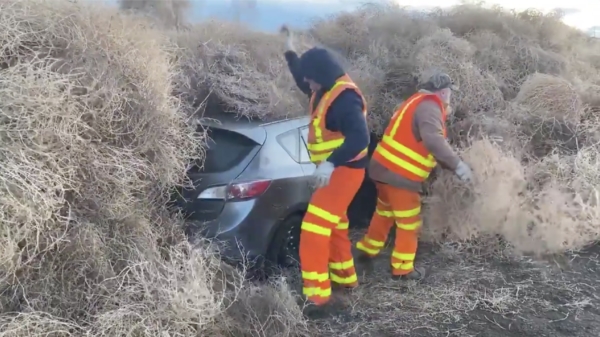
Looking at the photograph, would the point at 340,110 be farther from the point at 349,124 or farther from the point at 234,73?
the point at 234,73

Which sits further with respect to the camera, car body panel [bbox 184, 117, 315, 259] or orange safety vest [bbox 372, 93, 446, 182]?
orange safety vest [bbox 372, 93, 446, 182]

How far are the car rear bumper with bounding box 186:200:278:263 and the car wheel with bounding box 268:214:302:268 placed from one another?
0.60 feet

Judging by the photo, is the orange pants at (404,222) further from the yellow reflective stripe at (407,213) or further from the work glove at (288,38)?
the work glove at (288,38)

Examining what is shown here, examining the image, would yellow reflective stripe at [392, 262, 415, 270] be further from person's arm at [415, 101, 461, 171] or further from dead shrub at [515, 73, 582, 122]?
dead shrub at [515, 73, 582, 122]

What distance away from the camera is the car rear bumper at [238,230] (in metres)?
4.76

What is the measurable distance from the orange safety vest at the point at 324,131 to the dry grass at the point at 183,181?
2.46 ft

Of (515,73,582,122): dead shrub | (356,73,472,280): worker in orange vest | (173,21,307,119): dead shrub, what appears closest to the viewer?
(356,73,472,280): worker in orange vest

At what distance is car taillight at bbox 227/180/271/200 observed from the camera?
15.9 ft

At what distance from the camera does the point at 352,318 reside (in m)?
4.66

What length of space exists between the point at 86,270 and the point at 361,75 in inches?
183

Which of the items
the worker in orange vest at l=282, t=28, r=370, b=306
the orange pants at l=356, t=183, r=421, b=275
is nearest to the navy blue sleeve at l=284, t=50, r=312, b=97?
the worker in orange vest at l=282, t=28, r=370, b=306

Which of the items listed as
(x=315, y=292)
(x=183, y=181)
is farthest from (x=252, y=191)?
(x=315, y=292)

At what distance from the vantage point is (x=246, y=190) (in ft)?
16.0

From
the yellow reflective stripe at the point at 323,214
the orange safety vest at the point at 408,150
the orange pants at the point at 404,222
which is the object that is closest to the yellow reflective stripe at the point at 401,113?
the orange safety vest at the point at 408,150
